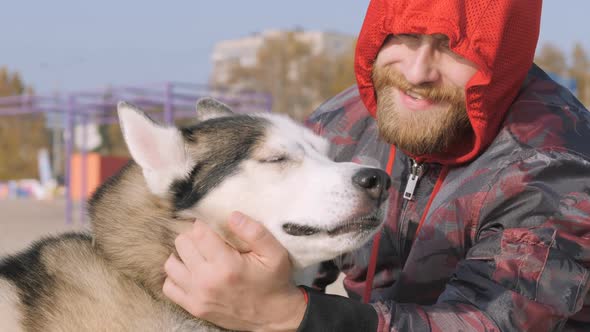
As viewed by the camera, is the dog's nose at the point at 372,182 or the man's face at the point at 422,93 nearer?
the dog's nose at the point at 372,182

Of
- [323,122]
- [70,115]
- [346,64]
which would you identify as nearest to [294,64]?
[346,64]

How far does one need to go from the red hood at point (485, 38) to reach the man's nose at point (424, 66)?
0.10 metres

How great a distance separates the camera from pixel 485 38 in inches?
104

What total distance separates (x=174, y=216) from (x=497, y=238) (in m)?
1.16

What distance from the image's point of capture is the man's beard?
9.46 feet

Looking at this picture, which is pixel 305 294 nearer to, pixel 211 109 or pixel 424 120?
pixel 424 120

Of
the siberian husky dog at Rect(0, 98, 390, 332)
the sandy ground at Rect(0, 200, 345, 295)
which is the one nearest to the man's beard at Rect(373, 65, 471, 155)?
the siberian husky dog at Rect(0, 98, 390, 332)

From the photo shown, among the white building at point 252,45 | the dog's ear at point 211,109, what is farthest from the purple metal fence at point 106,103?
the white building at point 252,45

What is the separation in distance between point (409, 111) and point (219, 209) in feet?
3.41

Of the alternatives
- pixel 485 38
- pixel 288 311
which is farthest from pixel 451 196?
pixel 288 311

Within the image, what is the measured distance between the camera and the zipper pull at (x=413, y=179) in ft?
9.87

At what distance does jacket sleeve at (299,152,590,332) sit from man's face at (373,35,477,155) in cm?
46

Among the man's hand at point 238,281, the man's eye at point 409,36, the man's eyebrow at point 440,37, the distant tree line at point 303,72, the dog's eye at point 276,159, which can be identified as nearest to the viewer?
the man's hand at point 238,281

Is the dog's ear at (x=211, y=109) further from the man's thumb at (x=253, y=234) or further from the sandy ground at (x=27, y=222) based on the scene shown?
the sandy ground at (x=27, y=222)
